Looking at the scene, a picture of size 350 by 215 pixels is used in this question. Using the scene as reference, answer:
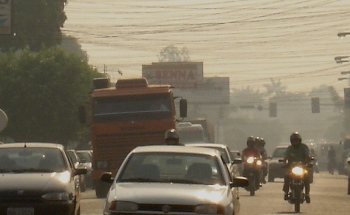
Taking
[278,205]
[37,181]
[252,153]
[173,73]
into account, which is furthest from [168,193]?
[173,73]

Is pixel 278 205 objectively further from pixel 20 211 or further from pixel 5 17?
pixel 5 17

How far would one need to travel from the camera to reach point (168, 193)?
14758mm

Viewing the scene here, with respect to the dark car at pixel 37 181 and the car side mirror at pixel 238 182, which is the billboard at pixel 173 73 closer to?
the dark car at pixel 37 181

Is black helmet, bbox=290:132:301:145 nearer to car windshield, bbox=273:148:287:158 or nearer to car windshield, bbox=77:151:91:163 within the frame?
car windshield, bbox=77:151:91:163

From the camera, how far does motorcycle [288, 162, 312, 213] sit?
A: 2492cm

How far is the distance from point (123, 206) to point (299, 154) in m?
11.7

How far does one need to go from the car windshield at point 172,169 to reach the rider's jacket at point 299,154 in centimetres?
954

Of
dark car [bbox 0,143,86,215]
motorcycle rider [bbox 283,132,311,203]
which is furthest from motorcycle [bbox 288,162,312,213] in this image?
dark car [bbox 0,143,86,215]

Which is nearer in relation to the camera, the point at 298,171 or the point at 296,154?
the point at 298,171

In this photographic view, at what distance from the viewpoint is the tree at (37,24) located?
7688cm

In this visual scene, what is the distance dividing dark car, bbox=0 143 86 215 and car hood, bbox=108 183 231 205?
330cm

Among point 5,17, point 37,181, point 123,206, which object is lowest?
point 37,181

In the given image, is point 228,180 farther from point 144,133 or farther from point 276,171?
point 276,171

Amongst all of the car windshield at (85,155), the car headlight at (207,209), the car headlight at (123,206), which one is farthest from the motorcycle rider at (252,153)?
the car headlight at (123,206)
